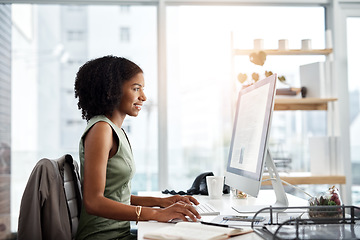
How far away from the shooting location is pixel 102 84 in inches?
66.5

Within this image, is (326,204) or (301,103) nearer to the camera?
(326,204)

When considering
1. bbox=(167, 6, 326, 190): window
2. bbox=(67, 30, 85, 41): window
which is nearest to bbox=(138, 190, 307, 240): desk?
bbox=(167, 6, 326, 190): window

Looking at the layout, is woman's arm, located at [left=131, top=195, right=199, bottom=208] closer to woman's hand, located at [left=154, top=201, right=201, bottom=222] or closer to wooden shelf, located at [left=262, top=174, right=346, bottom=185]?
woman's hand, located at [left=154, top=201, right=201, bottom=222]

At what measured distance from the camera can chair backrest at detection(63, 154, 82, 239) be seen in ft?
5.32

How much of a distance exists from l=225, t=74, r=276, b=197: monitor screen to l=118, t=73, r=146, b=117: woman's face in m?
0.45

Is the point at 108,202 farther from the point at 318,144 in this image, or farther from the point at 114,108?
the point at 318,144

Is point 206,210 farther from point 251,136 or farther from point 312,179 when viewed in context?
point 312,179

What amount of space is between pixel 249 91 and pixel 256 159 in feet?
1.33

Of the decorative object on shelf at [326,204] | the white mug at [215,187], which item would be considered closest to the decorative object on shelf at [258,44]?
the white mug at [215,187]

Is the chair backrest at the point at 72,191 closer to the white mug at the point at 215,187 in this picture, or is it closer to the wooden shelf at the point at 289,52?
the white mug at the point at 215,187

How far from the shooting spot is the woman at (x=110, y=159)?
4.66 feet

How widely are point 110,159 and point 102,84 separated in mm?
304

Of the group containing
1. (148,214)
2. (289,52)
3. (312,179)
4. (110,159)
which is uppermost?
(289,52)

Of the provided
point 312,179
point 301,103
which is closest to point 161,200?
point 312,179
